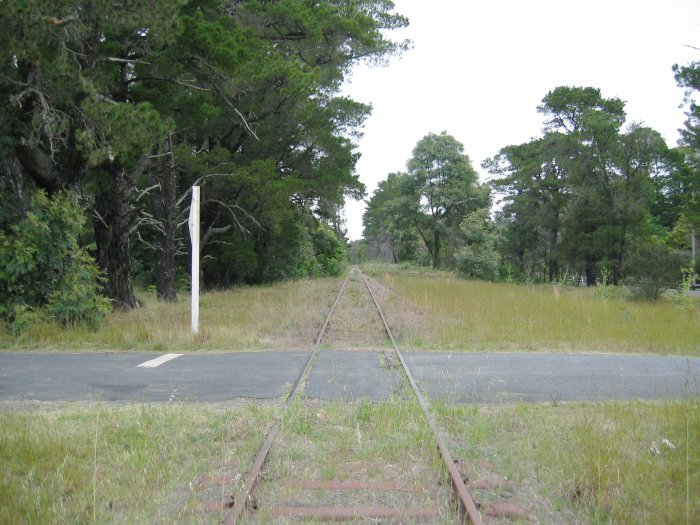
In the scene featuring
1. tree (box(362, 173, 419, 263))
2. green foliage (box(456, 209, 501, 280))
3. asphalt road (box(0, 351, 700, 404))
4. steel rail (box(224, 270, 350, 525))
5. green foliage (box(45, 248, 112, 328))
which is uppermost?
tree (box(362, 173, 419, 263))

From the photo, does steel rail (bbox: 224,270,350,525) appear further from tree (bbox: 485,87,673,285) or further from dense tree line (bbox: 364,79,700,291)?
tree (bbox: 485,87,673,285)

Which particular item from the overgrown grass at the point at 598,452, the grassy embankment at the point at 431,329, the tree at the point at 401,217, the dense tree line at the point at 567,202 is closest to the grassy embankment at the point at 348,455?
the overgrown grass at the point at 598,452

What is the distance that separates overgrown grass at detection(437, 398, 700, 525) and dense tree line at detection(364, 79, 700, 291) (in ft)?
56.8

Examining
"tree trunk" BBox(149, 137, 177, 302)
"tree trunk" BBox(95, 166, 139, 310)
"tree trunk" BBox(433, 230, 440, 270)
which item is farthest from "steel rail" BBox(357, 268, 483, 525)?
"tree trunk" BBox(433, 230, 440, 270)

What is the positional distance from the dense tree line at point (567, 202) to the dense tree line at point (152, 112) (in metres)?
13.3

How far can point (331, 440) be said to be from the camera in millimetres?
5137

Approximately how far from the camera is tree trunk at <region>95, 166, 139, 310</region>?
53.1 feet

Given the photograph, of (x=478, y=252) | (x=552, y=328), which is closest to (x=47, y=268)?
(x=552, y=328)

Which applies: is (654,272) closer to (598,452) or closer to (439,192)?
(598,452)

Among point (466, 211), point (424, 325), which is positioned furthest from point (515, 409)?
point (466, 211)

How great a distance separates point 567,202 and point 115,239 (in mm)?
34073

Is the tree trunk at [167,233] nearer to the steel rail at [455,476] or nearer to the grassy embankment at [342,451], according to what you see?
the grassy embankment at [342,451]

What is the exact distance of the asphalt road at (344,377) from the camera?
273 inches

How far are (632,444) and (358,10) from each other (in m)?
20.4
